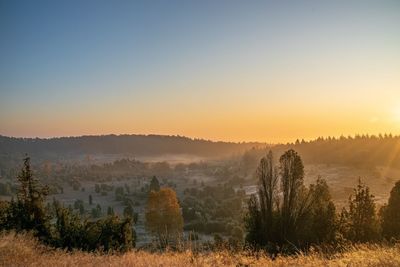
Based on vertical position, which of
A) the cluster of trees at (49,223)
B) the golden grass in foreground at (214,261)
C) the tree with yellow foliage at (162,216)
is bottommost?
the tree with yellow foliage at (162,216)

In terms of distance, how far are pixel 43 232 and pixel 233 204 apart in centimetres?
7897

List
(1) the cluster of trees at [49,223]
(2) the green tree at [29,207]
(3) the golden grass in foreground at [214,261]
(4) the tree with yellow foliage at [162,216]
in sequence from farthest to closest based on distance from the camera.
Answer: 1. (4) the tree with yellow foliage at [162,216]
2. (2) the green tree at [29,207]
3. (1) the cluster of trees at [49,223]
4. (3) the golden grass in foreground at [214,261]

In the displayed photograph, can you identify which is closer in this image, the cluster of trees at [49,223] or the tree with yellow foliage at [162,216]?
the cluster of trees at [49,223]

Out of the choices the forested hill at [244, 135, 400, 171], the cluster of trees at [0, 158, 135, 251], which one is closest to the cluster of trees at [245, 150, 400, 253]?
the cluster of trees at [0, 158, 135, 251]

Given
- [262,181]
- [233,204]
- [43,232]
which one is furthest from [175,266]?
[233,204]

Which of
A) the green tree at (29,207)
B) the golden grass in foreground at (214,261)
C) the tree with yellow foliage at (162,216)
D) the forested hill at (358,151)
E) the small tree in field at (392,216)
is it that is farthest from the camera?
the forested hill at (358,151)

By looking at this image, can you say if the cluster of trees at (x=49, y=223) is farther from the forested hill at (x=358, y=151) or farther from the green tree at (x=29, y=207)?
the forested hill at (x=358, y=151)

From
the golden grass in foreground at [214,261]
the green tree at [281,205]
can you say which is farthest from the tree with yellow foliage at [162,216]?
the golden grass in foreground at [214,261]

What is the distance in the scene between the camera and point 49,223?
32906 millimetres

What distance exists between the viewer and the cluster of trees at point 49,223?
3052cm

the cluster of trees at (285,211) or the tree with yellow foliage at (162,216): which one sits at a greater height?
the cluster of trees at (285,211)

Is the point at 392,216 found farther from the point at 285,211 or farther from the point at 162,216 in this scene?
the point at 162,216

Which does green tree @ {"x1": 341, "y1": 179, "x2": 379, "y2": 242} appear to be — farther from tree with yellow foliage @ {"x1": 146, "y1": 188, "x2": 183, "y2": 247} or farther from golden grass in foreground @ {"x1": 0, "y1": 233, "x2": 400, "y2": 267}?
tree with yellow foliage @ {"x1": 146, "y1": 188, "x2": 183, "y2": 247}

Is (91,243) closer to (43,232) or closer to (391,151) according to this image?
(43,232)
